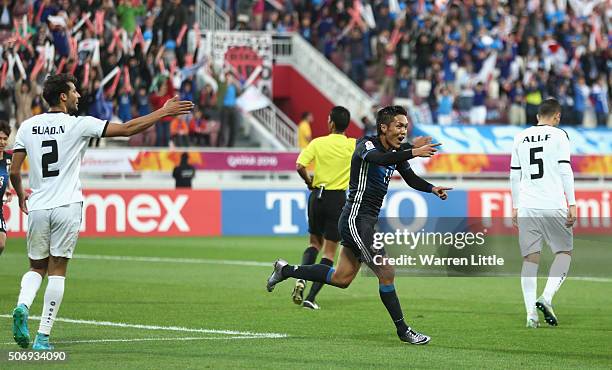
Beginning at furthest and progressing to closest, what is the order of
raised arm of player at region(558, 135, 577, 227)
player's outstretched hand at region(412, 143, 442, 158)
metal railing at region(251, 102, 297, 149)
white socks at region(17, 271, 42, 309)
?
metal railing at region(251, 102, 297, 149) → raised arm of player at region(558, 135, 577, 227) → player's outstretched hand at region(412, 143, 442, 158) → white socks at region(17, 271, 42, 309)

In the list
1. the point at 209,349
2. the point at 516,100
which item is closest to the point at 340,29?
the point at 516,100

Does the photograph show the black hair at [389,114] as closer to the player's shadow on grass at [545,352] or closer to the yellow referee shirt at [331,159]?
the player's shadow on grass at [545,352]

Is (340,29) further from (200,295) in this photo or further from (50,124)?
(50,124)

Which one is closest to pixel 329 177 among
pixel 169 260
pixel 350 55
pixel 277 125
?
pixel 169 260

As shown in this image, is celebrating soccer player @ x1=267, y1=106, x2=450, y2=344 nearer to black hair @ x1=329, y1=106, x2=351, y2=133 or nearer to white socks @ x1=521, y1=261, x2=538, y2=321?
white socks @ x1=521, y1=261, x2=538, y2=321

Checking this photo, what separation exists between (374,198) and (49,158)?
3.07 metres

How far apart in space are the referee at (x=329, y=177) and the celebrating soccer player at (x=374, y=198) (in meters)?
3.07

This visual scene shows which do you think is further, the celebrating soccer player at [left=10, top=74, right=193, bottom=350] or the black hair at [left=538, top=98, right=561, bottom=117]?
the black hair at [left=538, top=98, right=561, bottom=117]

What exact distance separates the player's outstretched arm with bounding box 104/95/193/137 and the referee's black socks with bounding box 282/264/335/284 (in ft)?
9.03

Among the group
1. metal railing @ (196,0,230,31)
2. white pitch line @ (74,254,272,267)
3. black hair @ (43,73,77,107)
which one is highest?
metal railing @ (196,0,230,31)

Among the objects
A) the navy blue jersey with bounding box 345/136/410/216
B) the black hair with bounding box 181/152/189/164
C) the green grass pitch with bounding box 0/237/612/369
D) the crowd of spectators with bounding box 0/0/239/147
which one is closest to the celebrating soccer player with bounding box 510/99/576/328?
the green grass pitch with bounding box 0/237/612/369

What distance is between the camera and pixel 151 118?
10.1 metres

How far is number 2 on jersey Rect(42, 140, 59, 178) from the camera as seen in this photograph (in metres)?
10.6

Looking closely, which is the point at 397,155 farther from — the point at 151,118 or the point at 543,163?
the point at 543,163
